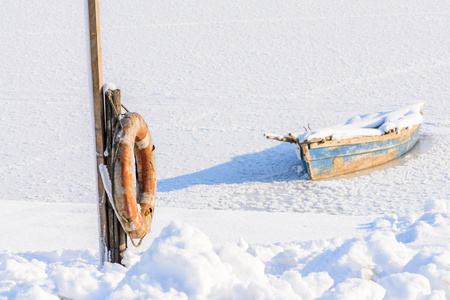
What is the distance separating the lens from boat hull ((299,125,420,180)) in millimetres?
9523

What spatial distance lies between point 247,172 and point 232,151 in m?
1.04

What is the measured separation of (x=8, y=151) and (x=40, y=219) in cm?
502

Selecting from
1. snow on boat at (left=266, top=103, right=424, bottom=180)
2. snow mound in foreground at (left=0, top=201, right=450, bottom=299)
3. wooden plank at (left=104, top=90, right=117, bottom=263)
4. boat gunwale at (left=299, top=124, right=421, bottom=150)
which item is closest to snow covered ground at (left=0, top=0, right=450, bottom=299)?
snow mound in foreground at (left=0, top=201, right=450, bottom=299)

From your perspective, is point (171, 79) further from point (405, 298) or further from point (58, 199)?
point (405, 298)

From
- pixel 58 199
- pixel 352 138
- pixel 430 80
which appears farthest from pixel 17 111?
pixel 430 80

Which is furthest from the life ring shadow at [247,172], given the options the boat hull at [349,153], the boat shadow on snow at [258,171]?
the boat hull at [349,153]

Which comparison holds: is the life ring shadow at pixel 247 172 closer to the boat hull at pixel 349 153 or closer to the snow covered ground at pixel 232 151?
the snow covered ground at pixel 232 151

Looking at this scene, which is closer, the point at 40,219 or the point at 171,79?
the point at 40,219

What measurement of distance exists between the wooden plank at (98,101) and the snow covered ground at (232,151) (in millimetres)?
262

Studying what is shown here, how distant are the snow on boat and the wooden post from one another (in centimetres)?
508

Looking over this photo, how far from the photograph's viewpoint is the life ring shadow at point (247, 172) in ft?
31.2

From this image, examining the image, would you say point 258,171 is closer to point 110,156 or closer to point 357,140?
point 357,140

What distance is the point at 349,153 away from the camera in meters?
9.86

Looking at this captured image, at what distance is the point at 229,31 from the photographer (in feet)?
65.9
